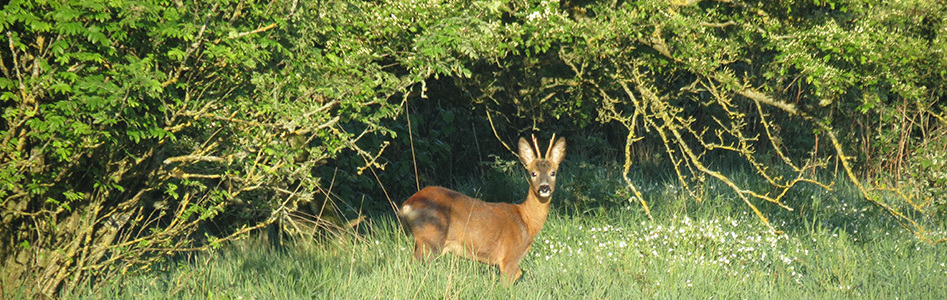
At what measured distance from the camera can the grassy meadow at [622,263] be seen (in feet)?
19.0

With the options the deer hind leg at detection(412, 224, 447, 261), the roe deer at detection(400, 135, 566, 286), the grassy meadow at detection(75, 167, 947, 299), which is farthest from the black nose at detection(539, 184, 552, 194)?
the deer hind leg at detection(412, 224, 447, 261)

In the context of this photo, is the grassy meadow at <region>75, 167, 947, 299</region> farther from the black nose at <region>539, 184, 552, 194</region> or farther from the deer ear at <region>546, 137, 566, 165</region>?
the deer ear at <region>546, 137, 566, 165</region>

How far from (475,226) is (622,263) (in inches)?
44.0

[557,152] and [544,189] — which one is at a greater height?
[557,152]

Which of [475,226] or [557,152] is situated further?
[557,152]

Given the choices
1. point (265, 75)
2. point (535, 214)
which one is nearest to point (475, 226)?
point (535, 214)

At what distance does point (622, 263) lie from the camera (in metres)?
6.89

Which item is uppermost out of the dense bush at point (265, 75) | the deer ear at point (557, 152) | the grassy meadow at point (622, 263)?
the dense bush at point (265, 75)

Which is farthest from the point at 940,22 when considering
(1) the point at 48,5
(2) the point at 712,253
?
(1) the point at 48,5

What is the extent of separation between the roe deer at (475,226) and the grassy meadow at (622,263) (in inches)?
5.6

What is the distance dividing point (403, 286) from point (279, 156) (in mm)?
1070

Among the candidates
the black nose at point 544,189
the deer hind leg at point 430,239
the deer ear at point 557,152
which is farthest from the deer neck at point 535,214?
the deer hind leg at point 430,239

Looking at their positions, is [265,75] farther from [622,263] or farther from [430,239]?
[622,263]

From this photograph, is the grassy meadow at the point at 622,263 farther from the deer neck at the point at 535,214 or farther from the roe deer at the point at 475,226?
the deer neck at the point at 535,214
